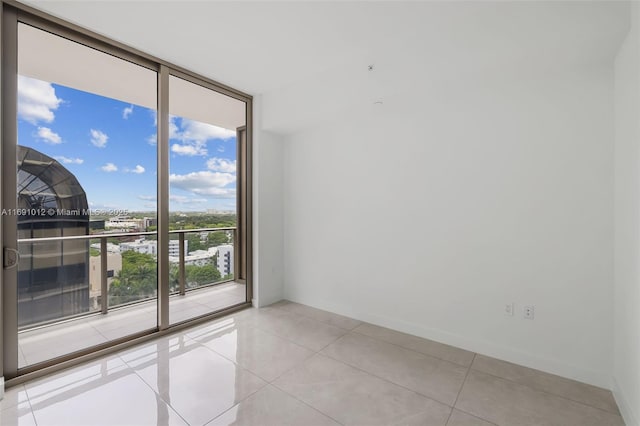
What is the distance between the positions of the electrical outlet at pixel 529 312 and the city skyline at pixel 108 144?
3617mm

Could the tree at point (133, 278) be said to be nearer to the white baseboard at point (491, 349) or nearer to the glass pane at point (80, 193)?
the glass pane at point (80, 193)

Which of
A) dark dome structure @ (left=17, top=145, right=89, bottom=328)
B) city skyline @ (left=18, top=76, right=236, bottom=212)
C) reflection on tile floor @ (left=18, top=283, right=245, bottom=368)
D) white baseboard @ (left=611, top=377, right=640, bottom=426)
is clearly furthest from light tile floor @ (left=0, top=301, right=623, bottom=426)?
city skyline @ (left=18, top=76, right=236, bottom=212)

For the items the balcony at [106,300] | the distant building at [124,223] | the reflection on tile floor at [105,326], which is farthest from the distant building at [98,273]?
the distant building at [124,223]

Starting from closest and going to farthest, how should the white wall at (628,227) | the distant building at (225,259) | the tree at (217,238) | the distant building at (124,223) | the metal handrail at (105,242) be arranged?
the white wall at (628,227)
the metal handrail at (105,242)
the distant building at (124,223)
the tree at (217,238)
the distant building at (225,259)

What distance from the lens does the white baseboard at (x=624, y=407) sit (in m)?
1.68

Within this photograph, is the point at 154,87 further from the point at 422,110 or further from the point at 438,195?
the point at 438,195

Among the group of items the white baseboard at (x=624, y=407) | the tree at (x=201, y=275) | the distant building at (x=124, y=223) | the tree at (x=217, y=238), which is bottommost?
the white baseboard at (x=624, y=407)

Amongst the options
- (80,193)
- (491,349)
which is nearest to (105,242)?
(80,193)

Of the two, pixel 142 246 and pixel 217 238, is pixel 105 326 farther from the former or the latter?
pixel 217 238

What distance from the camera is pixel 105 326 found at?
126 inches

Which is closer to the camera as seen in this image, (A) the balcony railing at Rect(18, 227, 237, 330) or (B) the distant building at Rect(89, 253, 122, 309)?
(A) the balcony railing at Rect(18, 227, 237, 330)

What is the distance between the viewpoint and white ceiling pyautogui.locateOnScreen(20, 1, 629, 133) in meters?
1.97

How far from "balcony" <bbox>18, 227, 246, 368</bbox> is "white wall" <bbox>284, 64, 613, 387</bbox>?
2.01 metres

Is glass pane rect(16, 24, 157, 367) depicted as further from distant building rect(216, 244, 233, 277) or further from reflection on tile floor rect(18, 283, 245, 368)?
distant building rect(216, 244, 233, 277)
